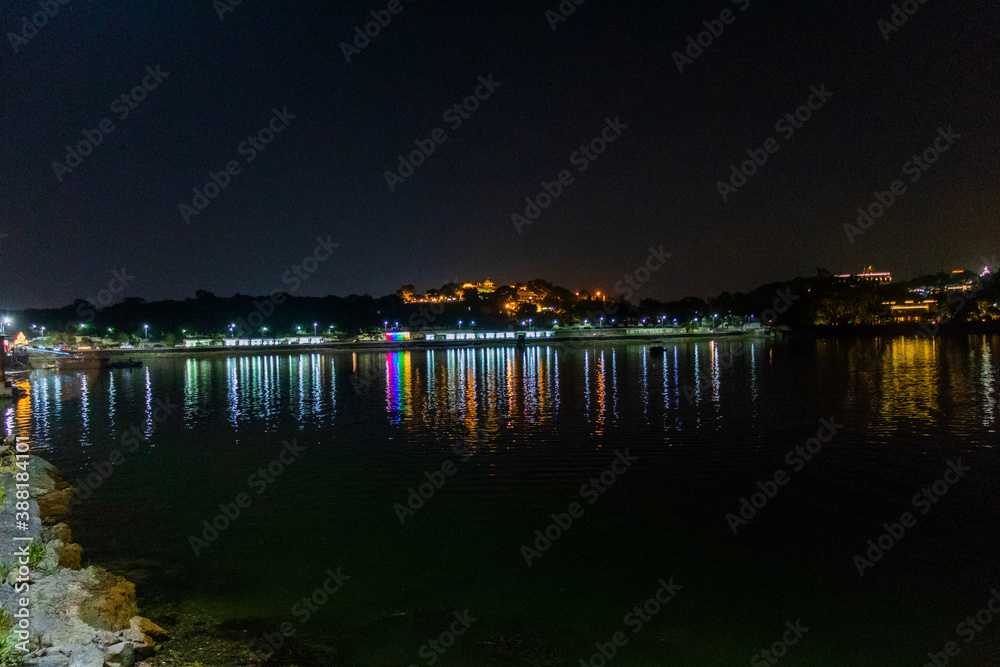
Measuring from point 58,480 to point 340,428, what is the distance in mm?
9455

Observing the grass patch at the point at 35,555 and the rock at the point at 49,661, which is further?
the grass patch at the point at 35,555

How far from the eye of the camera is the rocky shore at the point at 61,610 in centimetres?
601

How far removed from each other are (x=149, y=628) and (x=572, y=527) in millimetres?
6814

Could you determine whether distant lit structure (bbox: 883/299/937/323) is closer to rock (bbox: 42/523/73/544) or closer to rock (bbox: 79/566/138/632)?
rock (bbox: 42/523/73/544)

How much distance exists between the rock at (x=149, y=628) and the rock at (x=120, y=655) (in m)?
0.73

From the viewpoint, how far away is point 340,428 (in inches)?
923

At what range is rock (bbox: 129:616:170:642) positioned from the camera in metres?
7.45

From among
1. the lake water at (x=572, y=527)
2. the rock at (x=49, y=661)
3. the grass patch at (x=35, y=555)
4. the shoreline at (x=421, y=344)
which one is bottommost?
the lake water at (x=572, y=527)

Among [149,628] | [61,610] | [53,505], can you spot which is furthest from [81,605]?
[53,505]

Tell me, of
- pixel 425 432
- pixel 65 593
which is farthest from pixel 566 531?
pixel 425 432

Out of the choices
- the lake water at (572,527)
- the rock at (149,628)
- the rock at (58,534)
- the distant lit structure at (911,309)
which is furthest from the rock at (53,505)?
the distant lit structure at (911,309)

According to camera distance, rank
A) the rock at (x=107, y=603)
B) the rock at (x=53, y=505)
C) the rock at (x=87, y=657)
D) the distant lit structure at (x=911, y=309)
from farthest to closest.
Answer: the distant lit structure at (x=911, y=309) < the rock at (x=53, y=505) < the rock at (x=107, y=603) < the rock at (x=87, y=657)

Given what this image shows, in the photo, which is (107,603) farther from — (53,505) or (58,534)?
(53,505)

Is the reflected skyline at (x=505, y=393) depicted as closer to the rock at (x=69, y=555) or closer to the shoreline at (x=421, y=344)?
the rock at (x=69, y=555)
